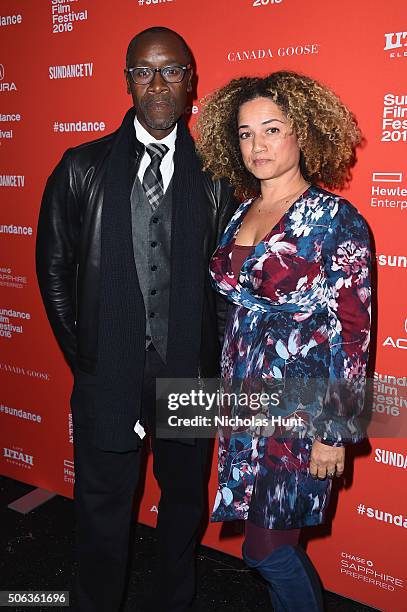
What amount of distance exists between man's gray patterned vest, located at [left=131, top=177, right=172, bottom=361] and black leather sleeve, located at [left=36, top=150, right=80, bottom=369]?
23 cm

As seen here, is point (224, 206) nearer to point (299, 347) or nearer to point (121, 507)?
point (299, 347)

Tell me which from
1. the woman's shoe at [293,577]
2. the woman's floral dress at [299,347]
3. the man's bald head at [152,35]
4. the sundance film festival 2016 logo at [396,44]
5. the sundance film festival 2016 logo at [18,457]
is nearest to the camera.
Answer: the woman's floral dress at [299,347]

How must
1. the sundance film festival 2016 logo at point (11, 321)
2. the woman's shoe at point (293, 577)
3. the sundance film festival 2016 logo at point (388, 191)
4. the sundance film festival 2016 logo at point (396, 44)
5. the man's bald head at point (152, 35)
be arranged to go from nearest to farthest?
the woman's shoe at point (293, 577) → the man's bald head at point (152, 35) → the sundance film festival 2016 logo at point (396, 44) → the sundance film festival 2016 logo at point (388, 191) → the sundance film festival 2016 logo at point (11, 321)

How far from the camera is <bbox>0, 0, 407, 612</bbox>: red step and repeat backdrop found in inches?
84.4

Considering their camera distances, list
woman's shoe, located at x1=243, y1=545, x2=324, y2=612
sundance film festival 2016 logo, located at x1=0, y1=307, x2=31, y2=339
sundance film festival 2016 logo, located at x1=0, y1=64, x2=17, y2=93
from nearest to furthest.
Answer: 1. woman's shoe, located at x1=243, y1=545, x2=324, y2=612
2. sundance film festival 2016 logo, located at x1=0, y1=64, x2=17, y2=93
3. sundance film festival 2016 logo, located at x1=0, y1=307, x2=31, y2=339

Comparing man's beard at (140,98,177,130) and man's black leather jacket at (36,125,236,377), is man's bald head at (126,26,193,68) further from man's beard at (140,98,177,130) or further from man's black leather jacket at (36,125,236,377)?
man's black leather jacket at (36,125,236,377)

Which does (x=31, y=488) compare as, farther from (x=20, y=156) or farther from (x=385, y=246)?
(x=385, y=246)

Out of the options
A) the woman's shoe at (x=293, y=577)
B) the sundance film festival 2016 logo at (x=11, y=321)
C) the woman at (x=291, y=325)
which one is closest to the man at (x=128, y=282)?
the woman at (x=291, y=325)

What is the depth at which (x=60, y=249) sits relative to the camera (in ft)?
6.76

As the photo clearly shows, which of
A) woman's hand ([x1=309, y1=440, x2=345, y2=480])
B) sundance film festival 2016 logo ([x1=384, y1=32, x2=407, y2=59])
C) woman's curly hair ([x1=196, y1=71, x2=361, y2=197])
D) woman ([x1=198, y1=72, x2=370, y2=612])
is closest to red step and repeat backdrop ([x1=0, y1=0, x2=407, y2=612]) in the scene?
sundance film festival 2016 logo ([x1=384, y1=32, x2=407, y2=59])

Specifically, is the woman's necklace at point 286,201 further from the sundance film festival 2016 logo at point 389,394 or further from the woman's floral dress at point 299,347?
the sundance film festival 2016 logo at point 389,394

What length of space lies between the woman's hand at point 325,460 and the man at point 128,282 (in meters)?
0.54

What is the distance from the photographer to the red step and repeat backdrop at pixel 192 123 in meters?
2.14

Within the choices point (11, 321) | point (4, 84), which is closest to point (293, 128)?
point (4, 84)
